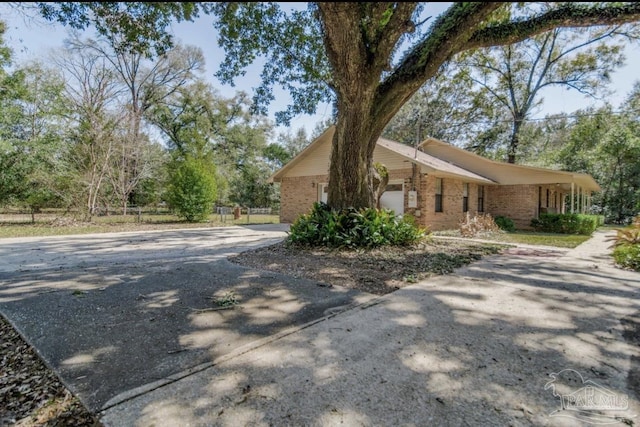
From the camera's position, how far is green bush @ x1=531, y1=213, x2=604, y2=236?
Answer: 14.1 metres

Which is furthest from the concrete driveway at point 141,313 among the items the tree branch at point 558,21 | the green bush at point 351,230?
the tree branch at point 558,21


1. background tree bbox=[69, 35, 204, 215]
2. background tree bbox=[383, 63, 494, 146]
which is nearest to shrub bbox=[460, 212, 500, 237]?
background tree bbox=[383, 63, 494, 146]

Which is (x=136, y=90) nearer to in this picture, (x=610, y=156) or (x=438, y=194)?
(x=438, y=194)

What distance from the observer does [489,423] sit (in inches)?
67.4

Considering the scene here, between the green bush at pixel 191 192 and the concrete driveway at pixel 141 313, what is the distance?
10873 millimetres

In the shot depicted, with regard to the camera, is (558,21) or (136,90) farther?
(136,90)

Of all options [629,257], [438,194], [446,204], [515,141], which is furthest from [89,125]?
[515,141]

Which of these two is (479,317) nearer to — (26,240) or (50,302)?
(50,302)

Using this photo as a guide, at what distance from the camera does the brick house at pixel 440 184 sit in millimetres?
12938

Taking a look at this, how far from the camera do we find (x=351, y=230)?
7.29 m

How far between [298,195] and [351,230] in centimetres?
1013

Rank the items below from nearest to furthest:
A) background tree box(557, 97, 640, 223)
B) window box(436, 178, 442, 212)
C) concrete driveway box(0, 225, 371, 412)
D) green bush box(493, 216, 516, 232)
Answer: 1. concrete driveway box(0, 225, 371, 412)
2. window box(436, 178, 442, 212)
3. green bush box(493, 216, 516, 232)
4. background tree box(557, 97, 640, 223)

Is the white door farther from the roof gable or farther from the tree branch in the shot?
the tree branch

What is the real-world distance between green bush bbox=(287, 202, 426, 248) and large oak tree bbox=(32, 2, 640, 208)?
1.47 ft
